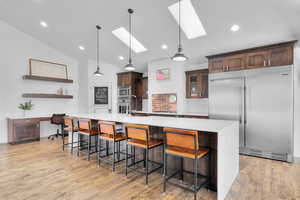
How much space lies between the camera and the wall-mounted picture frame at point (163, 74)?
17.4 feet

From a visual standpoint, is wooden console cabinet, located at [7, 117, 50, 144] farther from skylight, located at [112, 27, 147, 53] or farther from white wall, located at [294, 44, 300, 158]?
white wall, located at [294, 44, 300, 158]

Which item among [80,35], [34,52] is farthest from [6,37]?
[80,35]

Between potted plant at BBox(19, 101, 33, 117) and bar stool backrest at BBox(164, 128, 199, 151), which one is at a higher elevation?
potted plant at BBox(19, 101, 33, 117)

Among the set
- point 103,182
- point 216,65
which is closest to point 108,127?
point 103,182

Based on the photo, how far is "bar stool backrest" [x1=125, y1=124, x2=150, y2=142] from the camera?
88.9 inches

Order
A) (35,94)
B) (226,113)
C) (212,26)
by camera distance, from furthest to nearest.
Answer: (35,94)
(226,113)
(212,26)

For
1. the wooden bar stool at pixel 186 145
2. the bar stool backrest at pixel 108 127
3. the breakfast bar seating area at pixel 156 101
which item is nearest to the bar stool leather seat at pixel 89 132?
Result: the breakfast bar seating area at pixel 156 101

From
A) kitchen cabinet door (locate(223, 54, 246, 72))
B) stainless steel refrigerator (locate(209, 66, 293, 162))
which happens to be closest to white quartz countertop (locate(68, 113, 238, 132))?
stainless steel refrigerator (locate(209, 66, 293, 162))

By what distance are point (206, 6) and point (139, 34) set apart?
1.89 m

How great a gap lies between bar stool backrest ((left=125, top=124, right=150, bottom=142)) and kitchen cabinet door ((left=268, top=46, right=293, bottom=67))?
321 centimetres

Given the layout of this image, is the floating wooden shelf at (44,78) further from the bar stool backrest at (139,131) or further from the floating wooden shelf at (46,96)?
the bar stool backrest at (139,131)

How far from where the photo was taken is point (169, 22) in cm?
362

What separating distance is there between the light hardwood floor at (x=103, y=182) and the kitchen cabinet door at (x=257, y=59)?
→ 212 centimetres

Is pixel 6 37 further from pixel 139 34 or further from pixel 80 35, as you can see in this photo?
pixel 139 34
